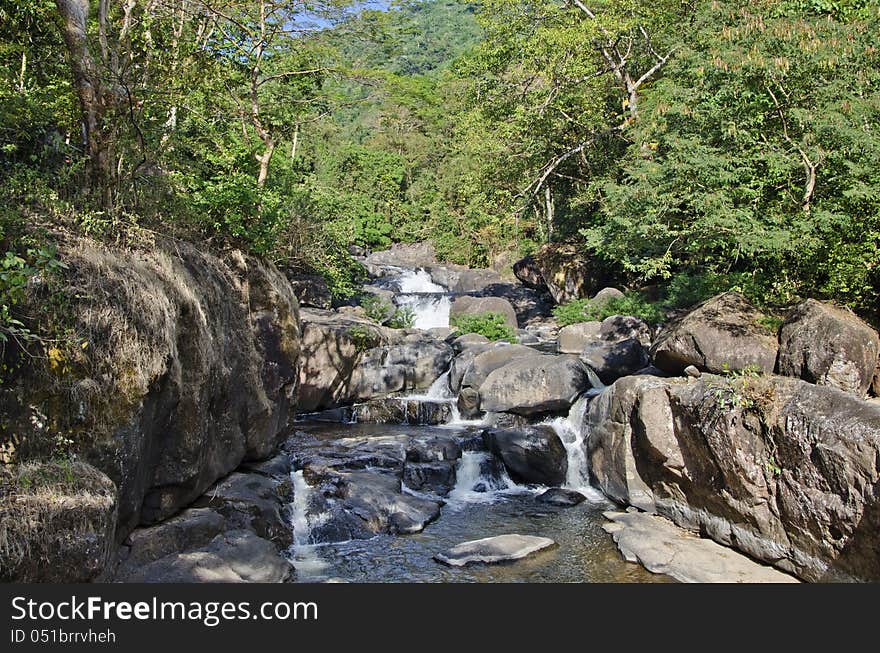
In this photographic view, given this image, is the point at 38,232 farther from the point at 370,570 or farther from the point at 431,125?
the point at 431,125

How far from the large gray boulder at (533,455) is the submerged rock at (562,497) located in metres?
0.52

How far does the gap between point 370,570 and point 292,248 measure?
1151cm

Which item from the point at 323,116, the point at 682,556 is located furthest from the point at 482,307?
the point at 682,556

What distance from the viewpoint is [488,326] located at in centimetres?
1980

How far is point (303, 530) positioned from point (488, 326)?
11.7 metres

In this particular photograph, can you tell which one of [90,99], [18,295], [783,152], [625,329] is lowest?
[625,329]

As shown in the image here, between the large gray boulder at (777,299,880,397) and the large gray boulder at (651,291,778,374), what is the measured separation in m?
0.40

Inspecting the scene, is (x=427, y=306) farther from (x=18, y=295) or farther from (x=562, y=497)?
(x=18, y=295)

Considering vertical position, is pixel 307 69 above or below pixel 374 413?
above

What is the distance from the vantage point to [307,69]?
12086mm

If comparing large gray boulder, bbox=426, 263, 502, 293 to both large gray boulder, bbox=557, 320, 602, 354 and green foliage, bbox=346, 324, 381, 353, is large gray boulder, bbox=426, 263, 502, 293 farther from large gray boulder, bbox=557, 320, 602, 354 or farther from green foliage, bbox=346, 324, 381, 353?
green foliage, bbox=346, 324, 381, 353

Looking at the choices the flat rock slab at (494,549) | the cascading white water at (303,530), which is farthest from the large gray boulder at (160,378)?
the flat rock slab at (494,549)

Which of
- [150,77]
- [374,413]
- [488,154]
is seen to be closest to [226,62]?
[150,77]

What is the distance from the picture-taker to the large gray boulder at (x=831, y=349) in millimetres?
8500
